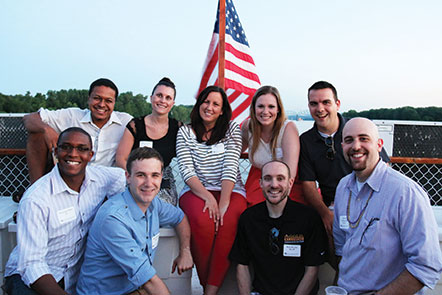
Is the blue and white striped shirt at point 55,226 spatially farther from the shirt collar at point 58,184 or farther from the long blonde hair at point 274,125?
the long blonde hair at point 274,125

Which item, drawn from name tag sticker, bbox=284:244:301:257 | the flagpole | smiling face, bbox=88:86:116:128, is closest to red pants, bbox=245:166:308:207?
name tag sticker, bbox=284:244:301:257

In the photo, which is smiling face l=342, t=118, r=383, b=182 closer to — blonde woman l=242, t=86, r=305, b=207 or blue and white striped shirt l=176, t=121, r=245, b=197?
blonde woman l=242, t=86, r=305, b=207

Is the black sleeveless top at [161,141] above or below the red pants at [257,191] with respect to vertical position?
above

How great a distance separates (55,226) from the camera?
2.49 m

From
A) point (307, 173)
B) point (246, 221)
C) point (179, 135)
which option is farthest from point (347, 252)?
point (179, 135)

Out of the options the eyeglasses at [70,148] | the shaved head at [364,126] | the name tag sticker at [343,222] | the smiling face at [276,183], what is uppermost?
the shaved head at [364,126]

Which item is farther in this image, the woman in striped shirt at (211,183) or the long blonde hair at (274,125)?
the long blonde hair at (274,125)

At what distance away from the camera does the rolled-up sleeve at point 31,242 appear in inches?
91.3

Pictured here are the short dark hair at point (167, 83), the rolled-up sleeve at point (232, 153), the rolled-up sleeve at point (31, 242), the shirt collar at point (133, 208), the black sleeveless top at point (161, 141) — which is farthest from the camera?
the short dark hair at point (167, 83)

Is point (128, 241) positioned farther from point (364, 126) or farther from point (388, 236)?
point (364, 126)

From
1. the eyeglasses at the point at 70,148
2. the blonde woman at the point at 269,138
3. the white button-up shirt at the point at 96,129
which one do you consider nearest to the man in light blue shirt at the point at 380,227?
the blonde woman at the point at 269,138

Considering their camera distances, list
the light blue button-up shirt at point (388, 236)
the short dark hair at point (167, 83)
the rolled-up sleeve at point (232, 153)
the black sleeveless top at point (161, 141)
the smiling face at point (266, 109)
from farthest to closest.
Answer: the short dark hair at point (167, 83)
the black sleeveless top at point (161, 141)
the smiling face at point (266, 109)
the rolled-up sleeve at point (232, 153)
the light blue button-up shirt at point (388, 236)

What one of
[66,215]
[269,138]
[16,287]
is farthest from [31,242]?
[269,138]

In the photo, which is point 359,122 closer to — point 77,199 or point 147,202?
point 147,202
